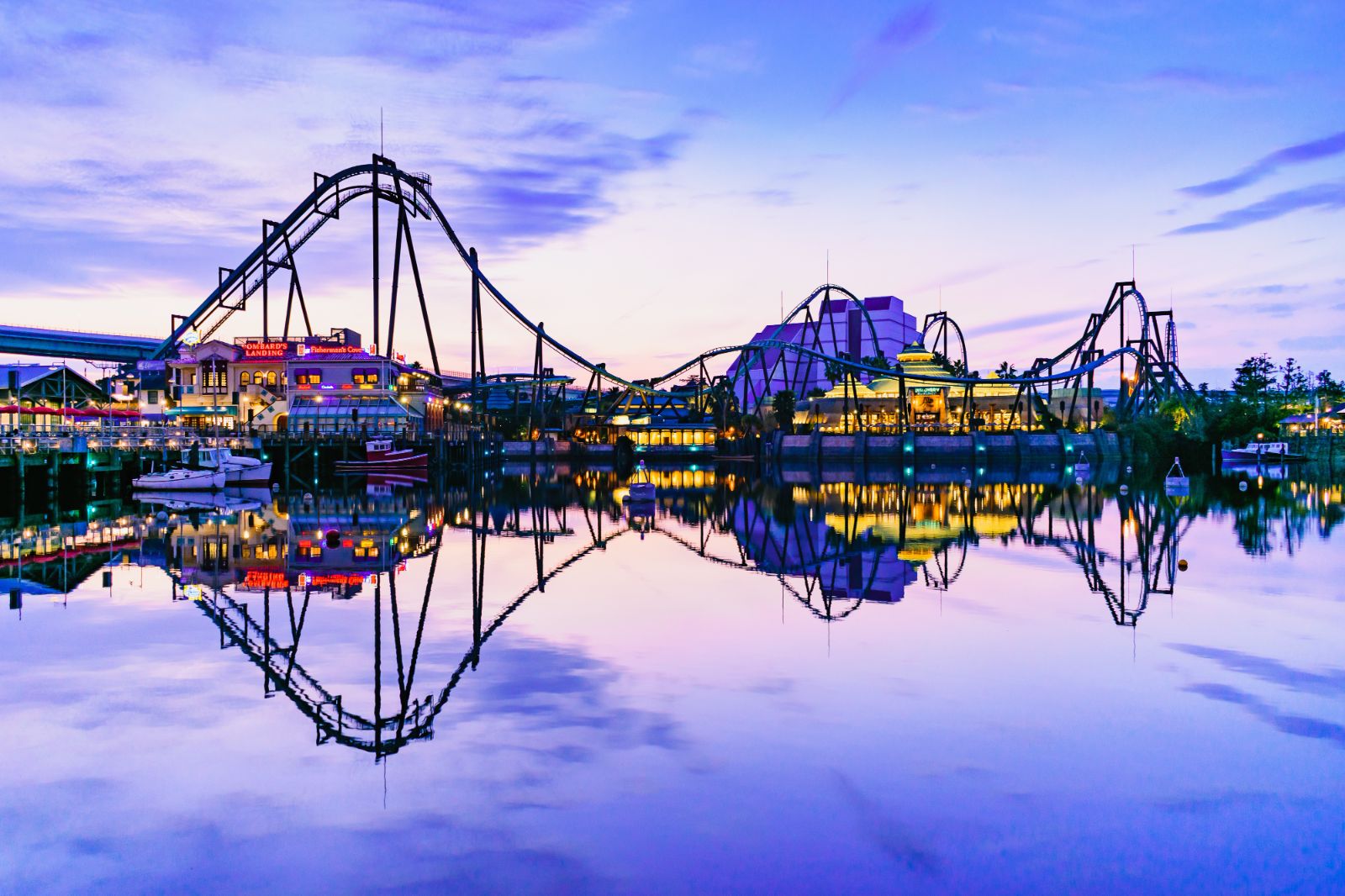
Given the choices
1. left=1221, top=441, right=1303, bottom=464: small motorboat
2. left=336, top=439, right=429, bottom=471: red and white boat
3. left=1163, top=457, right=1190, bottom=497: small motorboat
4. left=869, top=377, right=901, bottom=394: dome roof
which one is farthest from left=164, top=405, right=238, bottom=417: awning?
left=1221, top=441, right=1303, bottom=464: small motorboat

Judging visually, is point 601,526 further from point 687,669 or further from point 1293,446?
point 1293,446

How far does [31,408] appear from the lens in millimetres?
61656

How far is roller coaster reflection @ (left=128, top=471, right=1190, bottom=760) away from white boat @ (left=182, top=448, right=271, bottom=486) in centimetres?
1188

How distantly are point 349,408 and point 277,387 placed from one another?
7.63 m

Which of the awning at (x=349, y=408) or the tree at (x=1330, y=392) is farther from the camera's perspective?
the tree at (x=1330, y=392)

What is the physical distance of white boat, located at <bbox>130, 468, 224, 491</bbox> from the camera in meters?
53.8

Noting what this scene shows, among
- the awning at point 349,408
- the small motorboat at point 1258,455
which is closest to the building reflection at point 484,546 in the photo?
the awning at point 349,408

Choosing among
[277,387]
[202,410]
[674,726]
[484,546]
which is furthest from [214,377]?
[674,726]

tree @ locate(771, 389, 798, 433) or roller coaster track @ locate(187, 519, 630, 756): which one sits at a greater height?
tree @ locate(771, 389, 798, 433)

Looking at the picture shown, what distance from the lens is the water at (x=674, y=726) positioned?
751 cm

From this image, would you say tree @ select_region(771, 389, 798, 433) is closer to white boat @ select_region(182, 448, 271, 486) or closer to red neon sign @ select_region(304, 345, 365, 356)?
red neon sign @ select_region(304, 345, 365, 356)

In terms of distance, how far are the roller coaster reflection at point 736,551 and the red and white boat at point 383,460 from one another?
12.1 metres

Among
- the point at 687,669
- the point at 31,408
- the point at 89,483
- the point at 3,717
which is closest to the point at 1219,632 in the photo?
the point at 687,669

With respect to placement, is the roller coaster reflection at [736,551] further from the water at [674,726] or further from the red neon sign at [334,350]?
the red neon sign at [334,350]
